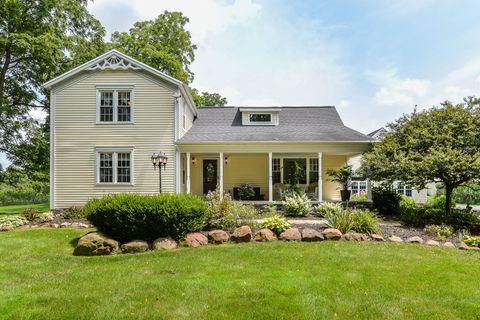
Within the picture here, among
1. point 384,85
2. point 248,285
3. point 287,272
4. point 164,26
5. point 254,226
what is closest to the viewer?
point 248,285

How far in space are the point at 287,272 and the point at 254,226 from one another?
10.0ft

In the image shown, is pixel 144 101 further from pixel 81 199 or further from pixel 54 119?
pixel 81 199

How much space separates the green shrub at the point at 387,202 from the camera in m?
12.6

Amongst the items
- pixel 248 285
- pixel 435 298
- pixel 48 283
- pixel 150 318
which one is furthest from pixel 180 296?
pixel 435 298

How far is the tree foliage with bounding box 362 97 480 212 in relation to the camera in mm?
9289

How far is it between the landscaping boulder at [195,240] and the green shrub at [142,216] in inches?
7.2

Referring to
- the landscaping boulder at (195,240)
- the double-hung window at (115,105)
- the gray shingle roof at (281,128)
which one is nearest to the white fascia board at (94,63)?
the double-hung window at (115,105)

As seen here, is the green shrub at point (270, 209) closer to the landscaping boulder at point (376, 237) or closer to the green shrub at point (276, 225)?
the green shrub at point (276, 225)

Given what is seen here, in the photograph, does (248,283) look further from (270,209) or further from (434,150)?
(434,150)

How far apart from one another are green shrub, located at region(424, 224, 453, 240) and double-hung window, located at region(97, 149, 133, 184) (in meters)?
11.1

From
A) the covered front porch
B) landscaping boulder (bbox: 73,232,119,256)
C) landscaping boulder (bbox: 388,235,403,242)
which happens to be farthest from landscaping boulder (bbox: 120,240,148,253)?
the covered front porch

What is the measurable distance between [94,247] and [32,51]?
13882mm

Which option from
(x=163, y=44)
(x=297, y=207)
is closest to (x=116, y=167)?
(x=297, y=207)

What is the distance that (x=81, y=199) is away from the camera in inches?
506
